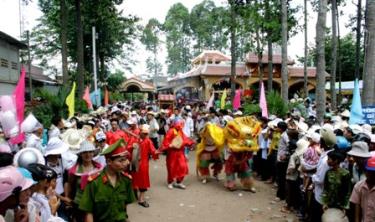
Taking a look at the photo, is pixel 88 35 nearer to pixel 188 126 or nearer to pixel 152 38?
pixel 188 126

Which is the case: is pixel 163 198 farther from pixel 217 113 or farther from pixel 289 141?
pixel 217 113

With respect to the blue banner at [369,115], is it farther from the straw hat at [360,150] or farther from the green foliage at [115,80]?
Result: the green foliage at [115,80]

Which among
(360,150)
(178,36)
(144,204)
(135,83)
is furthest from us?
(178,36)

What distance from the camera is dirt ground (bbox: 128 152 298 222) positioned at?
7.67 m

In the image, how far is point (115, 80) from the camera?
3931 centimetres

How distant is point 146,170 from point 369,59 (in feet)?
19.0

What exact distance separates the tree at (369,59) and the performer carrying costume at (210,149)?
359 centimetres

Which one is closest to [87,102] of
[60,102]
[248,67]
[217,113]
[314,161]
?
[60,102]

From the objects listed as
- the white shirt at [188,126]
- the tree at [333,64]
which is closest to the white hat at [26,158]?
the white shirt at [188,126]

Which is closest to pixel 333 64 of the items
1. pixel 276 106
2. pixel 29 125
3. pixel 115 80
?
pixel 276 106

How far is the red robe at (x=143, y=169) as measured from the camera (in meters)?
8.52

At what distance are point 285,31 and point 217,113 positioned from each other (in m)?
3.92

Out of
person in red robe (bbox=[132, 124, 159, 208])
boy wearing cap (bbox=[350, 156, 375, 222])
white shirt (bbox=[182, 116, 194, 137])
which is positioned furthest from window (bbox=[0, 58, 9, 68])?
boy wearing cap (bbox=[350, 156, 375, 222])

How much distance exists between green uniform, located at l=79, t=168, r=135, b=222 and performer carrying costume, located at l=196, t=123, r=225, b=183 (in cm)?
611
